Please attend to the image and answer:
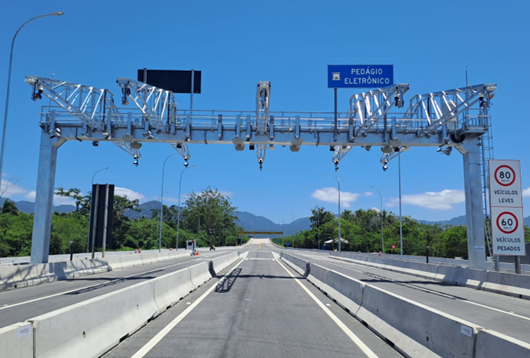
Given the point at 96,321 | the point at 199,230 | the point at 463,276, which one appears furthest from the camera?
the point at 199,230

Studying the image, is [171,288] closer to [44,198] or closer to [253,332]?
[253,332]

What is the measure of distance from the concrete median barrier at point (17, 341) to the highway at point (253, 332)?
7.12 ft

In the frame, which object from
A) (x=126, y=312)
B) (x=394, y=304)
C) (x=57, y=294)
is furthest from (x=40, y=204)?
(x=394, y=304)

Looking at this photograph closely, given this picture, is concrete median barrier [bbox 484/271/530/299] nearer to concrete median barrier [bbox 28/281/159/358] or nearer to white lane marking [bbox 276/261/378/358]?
white lane marking [bbox 276/261/378/358]

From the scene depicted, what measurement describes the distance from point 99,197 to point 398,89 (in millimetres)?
18813

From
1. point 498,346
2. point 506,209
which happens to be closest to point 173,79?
point 506,209

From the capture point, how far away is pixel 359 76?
910 inches

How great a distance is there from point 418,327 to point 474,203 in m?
18.0

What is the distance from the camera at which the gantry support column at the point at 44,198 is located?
22.1 metres

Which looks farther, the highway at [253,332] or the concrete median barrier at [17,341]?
the highway at [253,332]

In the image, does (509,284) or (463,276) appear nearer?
(509,284)

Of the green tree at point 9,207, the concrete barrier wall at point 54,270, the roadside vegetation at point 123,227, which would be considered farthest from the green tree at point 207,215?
the concrete barrier wall at point 54,270

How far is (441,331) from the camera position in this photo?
6.27m

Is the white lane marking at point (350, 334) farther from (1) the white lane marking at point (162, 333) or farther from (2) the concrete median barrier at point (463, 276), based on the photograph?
(2) the concrete median barrier at point (463, 276)
